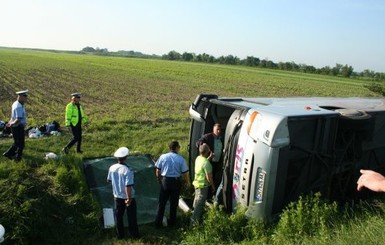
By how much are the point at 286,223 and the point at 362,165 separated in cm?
233

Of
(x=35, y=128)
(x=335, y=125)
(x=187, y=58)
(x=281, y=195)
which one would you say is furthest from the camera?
(x=187, y=58)

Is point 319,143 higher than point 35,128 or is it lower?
higher

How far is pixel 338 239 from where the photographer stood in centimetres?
397

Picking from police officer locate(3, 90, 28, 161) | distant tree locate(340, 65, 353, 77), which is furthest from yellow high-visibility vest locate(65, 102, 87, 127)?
distant tree locate(340, 65, 353, 77)

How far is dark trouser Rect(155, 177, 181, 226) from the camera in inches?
262

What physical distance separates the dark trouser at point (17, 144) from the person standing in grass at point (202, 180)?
164 inches

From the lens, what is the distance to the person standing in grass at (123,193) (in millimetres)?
6145

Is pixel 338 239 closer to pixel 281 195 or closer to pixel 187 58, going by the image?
pixel 281 195

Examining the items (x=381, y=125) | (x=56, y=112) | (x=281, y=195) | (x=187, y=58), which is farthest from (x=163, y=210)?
(x=187, y=58)

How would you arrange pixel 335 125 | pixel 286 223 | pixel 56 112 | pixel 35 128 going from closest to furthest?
pixel 286 223, pixel 335 125, pixel 35 128, pixel 56 112

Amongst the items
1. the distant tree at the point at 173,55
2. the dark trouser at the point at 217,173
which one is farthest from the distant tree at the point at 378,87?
the distant tree at the point at 173,55

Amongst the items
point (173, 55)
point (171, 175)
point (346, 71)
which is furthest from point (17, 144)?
point (173, 55)

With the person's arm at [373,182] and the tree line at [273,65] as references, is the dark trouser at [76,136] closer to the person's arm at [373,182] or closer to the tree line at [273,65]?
the person's arm at [373,182]

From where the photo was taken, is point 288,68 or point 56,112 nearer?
point 56,112
